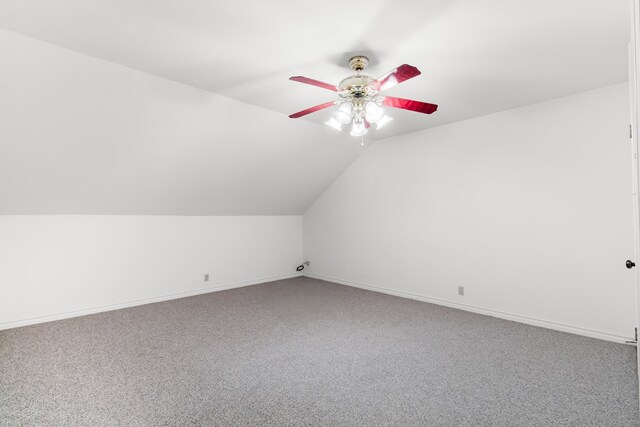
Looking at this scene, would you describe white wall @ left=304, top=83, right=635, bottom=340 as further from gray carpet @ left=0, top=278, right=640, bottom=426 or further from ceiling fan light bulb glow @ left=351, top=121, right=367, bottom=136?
ceiling fan light bulb glow @ left=351, top=121, right=367, bottom=136

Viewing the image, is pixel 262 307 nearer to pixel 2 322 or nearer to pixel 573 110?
pixel 2 322

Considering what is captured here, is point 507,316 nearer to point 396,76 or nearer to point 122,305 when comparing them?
point 396,76

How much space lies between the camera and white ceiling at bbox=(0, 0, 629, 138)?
193 cm

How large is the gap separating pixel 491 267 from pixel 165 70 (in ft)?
13.1

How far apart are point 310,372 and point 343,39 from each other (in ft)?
8.02

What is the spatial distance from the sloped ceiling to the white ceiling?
1cm

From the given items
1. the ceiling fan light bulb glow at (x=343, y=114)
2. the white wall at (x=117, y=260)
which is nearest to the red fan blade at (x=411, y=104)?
the ceiling fan light bulb glow at (x=343, y=114)

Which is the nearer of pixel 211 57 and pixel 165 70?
pixel 211 57

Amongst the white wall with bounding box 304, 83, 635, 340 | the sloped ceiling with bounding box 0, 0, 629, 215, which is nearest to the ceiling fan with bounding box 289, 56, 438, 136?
the sloped ceiling with bounding box 0, 0, 629, 215

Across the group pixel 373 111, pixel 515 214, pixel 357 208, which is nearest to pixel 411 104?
pixel 373 111

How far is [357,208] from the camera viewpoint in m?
5.27

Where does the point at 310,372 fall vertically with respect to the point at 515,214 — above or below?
below

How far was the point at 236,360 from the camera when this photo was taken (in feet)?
8.36

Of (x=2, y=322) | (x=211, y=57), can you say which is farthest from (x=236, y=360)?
(x=2, y=322)
